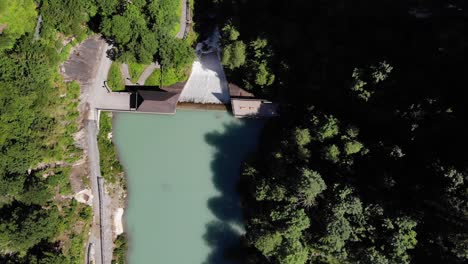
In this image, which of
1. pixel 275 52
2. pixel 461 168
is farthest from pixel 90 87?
pixel 461 168

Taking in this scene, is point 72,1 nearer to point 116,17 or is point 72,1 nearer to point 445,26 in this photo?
point 116,17

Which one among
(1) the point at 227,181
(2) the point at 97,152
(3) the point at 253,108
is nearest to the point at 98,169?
(2) the point at 97,152

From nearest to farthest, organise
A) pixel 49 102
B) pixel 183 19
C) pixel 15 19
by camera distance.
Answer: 1. pixel 15 19
2. pixel 49 102
3. pixel 183 19

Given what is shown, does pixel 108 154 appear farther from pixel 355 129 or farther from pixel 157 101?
pixel 355 129

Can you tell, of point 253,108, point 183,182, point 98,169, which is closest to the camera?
point 98,169

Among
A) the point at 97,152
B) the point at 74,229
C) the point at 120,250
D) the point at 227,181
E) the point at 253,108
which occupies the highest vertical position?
the point at 253,108

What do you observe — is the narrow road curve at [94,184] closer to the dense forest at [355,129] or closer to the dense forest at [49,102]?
the dense forest at [49,102]
